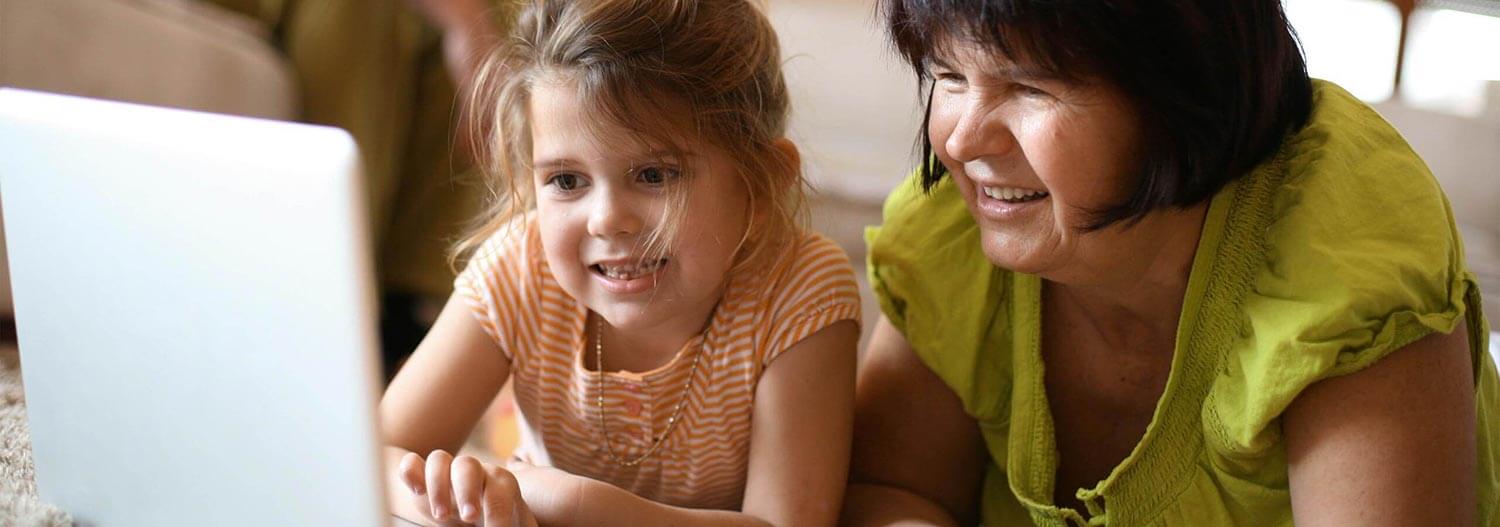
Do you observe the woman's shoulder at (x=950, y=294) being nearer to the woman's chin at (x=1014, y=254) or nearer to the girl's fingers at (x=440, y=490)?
the woman's chin at (x=1014, y=254)

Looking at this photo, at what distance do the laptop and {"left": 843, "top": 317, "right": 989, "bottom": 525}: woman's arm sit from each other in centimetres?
56

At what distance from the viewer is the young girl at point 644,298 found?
1.01 metres

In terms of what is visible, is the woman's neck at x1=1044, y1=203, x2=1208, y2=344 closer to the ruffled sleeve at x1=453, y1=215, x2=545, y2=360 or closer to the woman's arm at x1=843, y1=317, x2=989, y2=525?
the woman's arm at x1=843, y1=317, x2=989, y2=525

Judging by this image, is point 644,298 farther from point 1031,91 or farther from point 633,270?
point 1031,91

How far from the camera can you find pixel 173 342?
0.71 meters

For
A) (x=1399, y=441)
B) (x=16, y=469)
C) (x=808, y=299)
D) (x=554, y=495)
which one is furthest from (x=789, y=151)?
(x=16, y=469)

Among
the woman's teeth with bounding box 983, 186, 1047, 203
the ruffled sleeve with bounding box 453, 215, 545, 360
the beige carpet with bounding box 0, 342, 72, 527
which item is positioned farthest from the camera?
the ruffled sleeve with bounding box 453, 215, 545, 360

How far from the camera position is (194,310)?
2.27ft

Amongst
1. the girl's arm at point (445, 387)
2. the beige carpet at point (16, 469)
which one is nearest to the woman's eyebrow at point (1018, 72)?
the girl's arm at point (445, 387)

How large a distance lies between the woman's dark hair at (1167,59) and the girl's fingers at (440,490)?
1.36 feet

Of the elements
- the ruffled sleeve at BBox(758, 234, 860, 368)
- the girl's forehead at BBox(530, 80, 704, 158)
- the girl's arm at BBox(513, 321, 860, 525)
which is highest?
the girl's forehead at BBox(530, 80, 704, 158)

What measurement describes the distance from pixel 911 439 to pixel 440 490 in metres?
0.44

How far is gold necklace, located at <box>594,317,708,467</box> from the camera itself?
115 centimetres

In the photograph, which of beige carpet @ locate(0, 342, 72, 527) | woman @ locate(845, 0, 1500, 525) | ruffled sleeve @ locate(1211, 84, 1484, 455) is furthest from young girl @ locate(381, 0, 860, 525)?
ruffled sleeve @ locate(1211, 84, 1484, 455)
